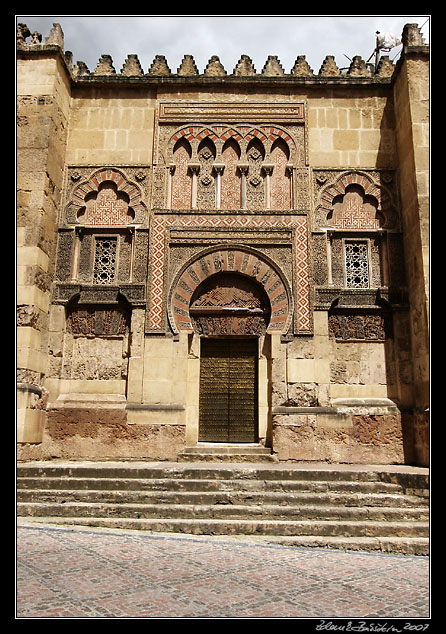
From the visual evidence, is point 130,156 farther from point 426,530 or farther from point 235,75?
point 426,530

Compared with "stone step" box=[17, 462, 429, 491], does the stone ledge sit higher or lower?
higher

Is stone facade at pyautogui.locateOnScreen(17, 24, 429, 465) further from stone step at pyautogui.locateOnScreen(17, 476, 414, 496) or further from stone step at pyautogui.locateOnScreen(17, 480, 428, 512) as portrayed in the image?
stone step at pyautogui.locateOnScreen(17, 480, 428, 512)

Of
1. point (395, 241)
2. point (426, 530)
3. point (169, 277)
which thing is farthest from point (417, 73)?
point (426, 530)

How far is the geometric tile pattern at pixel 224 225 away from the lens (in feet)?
27.0

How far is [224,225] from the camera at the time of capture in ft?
28.1

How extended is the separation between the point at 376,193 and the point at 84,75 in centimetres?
563

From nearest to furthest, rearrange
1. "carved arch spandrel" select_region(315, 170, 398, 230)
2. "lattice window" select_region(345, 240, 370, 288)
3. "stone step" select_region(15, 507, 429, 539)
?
"stone step" select_region(15, 507, 429, 539)
"lattice window" select_region(345, 240, 370, 288)
"carved arch spandrel" select_region(315, 170, 398, 230)

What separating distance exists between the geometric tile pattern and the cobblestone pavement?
3.90 metres

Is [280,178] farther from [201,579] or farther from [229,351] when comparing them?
[201,579]

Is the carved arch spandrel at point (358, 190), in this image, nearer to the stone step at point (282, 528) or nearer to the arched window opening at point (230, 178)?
the arched window opening at point (230, 178)

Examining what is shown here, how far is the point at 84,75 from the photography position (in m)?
9.15

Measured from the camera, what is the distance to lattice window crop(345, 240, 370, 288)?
336 inches

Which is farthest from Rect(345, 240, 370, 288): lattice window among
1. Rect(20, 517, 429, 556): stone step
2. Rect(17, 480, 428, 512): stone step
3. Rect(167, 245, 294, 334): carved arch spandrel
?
Rect(20, 517, 429, 556): stone step

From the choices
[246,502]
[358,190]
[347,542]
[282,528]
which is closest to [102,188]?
[358,190]
